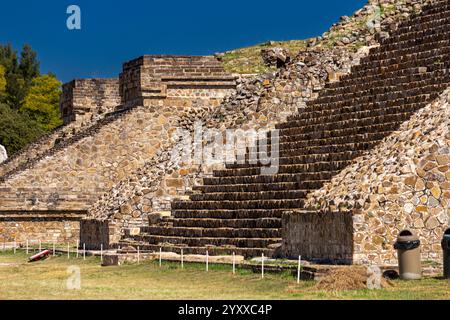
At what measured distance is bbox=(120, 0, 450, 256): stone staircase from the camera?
2873 centimetres

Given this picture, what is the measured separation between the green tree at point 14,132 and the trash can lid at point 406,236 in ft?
152

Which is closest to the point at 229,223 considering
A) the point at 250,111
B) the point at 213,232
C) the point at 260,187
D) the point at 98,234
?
the point at 213,232

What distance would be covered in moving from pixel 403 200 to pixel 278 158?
670 centimetres

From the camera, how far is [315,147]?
30.4 metres

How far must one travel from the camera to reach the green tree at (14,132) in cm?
6825

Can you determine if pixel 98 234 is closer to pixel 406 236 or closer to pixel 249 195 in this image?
pixel 249 195

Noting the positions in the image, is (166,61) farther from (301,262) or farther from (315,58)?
(301,262)

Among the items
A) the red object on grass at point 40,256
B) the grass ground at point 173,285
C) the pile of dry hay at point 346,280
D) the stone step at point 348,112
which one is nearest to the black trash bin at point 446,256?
the grass ground at point 173,285

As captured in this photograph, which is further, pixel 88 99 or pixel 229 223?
pixel 88 99

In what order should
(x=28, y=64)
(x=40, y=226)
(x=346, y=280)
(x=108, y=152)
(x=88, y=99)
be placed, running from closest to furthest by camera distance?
(x=346, y=280) < (x=40, y=226) < (x=108, y=152) < (x=88, y=99) < (x=28, y=64)

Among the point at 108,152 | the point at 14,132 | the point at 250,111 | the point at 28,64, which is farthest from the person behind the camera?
the point at 28,64
